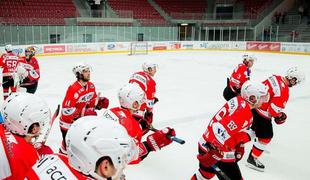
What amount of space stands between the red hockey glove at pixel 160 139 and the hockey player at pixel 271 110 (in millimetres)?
2142

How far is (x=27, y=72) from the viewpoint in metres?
5.91

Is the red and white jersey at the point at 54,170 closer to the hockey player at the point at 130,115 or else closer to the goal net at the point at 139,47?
the hockey player at the point at 130,115

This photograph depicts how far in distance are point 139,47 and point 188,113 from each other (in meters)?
15.0

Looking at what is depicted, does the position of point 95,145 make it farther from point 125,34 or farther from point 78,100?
point 125,34

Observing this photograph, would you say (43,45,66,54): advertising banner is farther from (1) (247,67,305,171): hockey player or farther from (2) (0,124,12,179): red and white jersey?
(2) (0,124,12,179): red and white jersey

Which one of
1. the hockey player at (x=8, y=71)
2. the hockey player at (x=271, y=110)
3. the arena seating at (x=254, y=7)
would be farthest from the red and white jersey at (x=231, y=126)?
the arena seating at (x=254, y=7)

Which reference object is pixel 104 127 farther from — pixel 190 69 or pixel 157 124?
pixel 190 69

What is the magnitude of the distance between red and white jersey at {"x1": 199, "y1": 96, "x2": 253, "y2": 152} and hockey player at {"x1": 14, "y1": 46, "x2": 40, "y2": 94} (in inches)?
163

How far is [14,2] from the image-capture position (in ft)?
69.0

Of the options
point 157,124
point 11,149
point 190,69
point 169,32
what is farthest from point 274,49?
point 11,149

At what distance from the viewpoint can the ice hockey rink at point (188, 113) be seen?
407cm

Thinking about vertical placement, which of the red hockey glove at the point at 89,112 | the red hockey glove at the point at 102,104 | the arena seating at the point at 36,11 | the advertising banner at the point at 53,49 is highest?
the arena seating at the point at 36,11

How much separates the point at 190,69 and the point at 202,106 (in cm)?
599

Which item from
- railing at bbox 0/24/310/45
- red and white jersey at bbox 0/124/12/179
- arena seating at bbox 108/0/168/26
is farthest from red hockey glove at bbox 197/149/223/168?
arena seating at bbox 108/0/168/26
